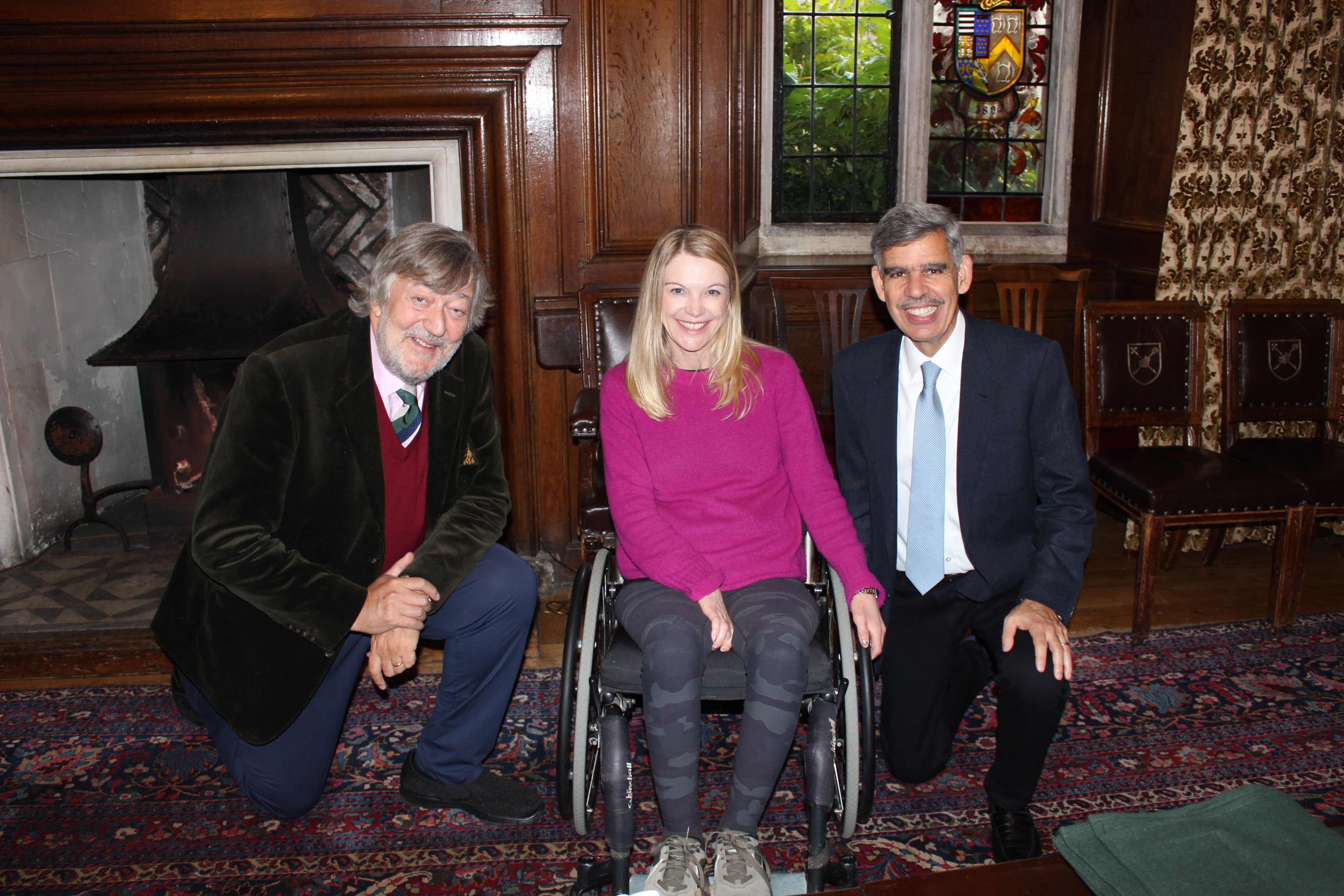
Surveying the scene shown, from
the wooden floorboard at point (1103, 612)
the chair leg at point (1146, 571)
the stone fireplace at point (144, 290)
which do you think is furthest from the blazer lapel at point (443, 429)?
the chair leg at point (1146, 571)

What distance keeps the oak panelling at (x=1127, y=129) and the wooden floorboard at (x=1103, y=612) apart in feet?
3.63

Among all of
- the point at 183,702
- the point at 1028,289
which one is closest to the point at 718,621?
the point at 183,702

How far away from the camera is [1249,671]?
262 cm

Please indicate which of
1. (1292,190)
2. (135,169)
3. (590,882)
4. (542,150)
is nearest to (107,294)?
(135,169)

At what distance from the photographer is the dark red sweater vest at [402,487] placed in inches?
77.3

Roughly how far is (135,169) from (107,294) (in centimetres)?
96

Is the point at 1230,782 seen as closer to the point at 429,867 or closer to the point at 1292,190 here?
the point at 429,867

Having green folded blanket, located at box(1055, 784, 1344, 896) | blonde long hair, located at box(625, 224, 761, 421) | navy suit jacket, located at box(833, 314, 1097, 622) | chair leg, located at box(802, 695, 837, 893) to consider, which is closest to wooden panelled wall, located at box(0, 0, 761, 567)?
blonde long hair, located at box(625, 224, 761, 421)

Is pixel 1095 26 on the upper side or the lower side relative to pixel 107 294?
upper

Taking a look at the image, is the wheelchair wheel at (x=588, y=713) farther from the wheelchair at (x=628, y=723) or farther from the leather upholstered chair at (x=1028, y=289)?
the leather upholstered chair at (x=1028, y=289)

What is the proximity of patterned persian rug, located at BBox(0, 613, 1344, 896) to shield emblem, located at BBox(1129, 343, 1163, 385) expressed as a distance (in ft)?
3.12

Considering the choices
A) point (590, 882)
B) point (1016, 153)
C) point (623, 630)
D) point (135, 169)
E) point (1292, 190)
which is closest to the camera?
point (590, 882)

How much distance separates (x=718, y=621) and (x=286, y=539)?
89 centimetres

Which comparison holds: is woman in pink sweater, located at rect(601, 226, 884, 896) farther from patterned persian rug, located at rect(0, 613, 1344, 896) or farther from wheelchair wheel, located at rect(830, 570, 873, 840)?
patterned persian rug, located at rect(0, 613, 1344, 896)
